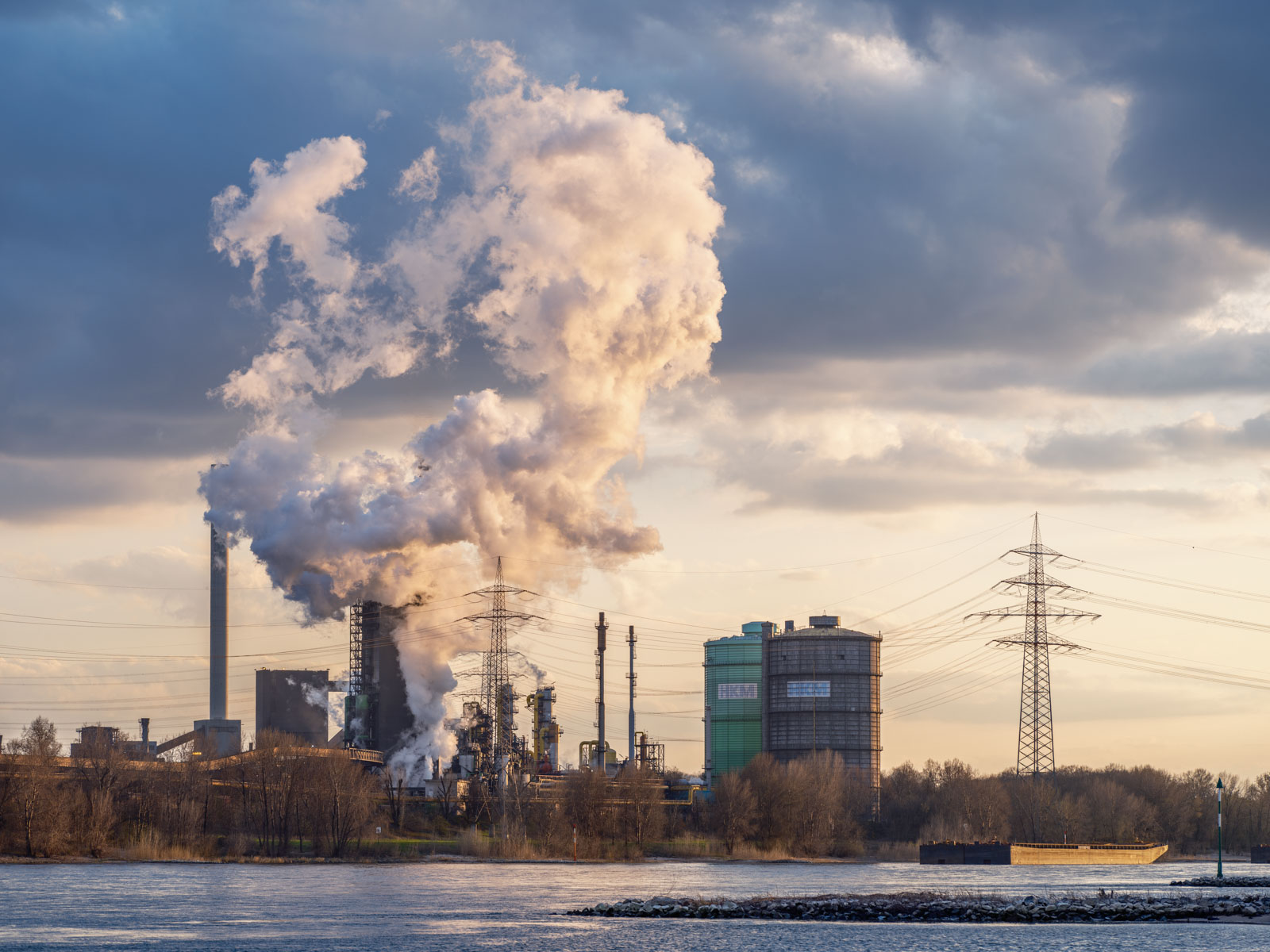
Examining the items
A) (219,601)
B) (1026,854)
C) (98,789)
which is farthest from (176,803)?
(1026,854)

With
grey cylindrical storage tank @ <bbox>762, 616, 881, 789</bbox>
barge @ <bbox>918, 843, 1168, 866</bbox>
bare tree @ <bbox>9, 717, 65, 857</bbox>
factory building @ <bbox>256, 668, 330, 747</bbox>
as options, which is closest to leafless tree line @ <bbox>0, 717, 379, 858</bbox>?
bare tree @ <bbox>9, 717, 65, 857</bbox>

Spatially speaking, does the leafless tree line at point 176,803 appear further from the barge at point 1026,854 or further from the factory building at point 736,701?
the factory building at point 736,701

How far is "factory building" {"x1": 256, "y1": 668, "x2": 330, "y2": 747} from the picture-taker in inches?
6014

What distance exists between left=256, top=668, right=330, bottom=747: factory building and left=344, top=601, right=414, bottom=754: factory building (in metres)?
13.9

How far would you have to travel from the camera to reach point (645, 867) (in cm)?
10169

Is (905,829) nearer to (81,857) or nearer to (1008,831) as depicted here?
(1008,831)

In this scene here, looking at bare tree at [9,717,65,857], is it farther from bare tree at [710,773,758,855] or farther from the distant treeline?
bare tree at [710,773,758,855]

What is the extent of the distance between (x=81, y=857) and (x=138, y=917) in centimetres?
4637

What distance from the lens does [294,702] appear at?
15425 centimetres

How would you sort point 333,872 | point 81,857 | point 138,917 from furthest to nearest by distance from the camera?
point 81,857 → point 333,872 → point 138,917

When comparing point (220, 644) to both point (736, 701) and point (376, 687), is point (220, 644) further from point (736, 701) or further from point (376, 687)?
point (736, 701)

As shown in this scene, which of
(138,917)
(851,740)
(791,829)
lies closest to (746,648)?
(851,740)

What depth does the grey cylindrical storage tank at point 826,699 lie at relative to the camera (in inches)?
6270

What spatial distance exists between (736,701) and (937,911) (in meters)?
113
